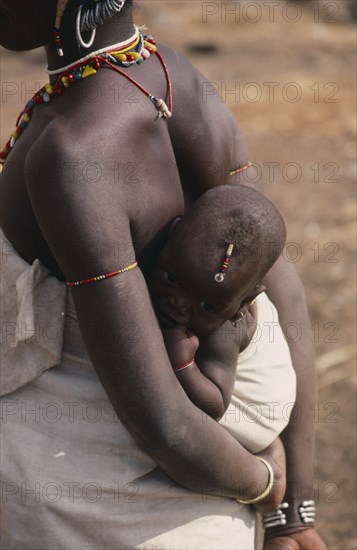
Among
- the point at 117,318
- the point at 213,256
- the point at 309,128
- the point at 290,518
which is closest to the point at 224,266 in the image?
the point at 213,256

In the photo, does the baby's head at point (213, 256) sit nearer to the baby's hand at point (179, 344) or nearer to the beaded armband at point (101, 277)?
the baby's hand at point (179, 344)

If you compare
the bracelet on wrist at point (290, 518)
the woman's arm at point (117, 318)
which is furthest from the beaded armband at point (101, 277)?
the bracelet on wrist at point (290, 518)

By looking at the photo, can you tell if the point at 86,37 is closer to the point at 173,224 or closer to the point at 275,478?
the point at 173,224

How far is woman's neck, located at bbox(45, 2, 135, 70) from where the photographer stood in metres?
1.89

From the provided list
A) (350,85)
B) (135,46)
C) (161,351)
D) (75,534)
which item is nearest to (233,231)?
(161,351)

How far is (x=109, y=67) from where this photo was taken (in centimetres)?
195

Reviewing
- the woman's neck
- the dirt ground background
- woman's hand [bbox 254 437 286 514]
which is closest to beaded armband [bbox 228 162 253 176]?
the woman's neck

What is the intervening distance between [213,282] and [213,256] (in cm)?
6

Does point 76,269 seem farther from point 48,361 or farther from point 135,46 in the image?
point 135,46

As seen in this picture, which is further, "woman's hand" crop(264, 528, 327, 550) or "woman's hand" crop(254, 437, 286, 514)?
"woman's hand" crop(264, 528, 327, 550)

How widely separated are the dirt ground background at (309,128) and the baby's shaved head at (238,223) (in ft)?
6.20

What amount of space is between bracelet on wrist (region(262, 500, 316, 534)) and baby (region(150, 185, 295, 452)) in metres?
0.53

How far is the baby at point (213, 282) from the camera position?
198 centimetres

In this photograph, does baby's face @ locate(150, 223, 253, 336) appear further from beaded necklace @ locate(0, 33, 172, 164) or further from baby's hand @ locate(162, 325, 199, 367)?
beaded necklace @ locate(0, 33, 172, 164)
